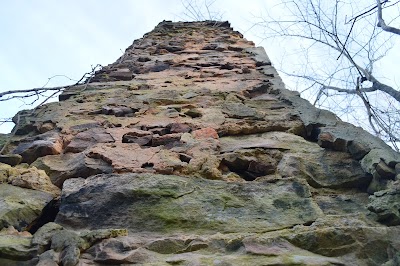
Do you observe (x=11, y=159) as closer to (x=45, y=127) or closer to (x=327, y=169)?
(x=45, y=127)

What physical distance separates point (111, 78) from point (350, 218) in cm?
238

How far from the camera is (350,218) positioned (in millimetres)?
1593

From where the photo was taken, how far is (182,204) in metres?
1.71

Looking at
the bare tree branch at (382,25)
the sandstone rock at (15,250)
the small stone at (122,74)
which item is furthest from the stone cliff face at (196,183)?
the bare tree branch at (382,25)

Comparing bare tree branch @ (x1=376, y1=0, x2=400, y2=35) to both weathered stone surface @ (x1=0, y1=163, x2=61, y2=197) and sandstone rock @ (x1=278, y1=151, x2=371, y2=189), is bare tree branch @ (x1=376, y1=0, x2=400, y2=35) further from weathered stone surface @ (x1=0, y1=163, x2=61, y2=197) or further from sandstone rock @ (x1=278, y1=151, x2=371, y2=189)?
weathered stone surface @ (x1=0, y1=163, x2=61, y2=197)

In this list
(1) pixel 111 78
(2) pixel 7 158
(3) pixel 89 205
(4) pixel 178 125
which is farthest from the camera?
(1) pixel 111 78

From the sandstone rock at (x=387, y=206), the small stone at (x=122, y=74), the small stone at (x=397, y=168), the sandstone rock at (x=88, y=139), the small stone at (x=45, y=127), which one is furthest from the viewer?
the small stone at (x=122, y=74)

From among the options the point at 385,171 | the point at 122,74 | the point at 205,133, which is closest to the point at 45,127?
the point at 205,133

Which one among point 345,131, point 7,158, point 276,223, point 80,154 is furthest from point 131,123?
point 276,223

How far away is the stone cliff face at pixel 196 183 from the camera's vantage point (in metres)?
1.45

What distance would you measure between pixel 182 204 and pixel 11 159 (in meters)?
0.92

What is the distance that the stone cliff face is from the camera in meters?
1.45

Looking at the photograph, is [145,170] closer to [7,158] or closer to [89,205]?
[89,205]

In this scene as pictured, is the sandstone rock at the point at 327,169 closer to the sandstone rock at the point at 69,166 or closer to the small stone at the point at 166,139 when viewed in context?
the small stone at the point at 166,139
